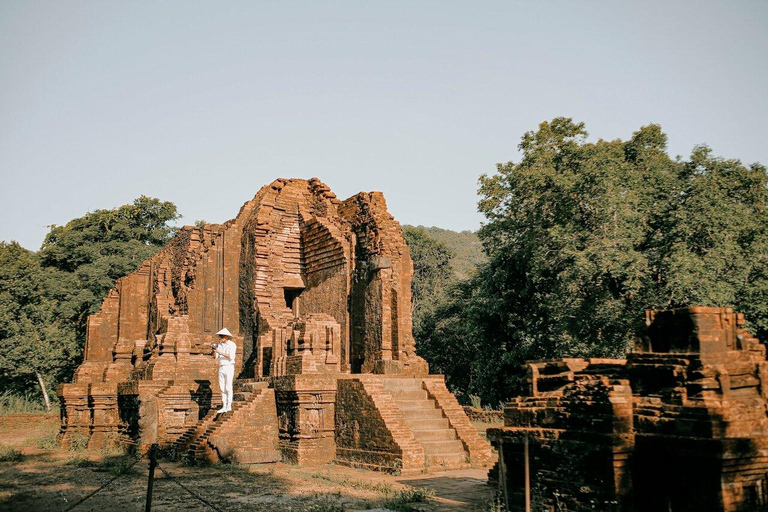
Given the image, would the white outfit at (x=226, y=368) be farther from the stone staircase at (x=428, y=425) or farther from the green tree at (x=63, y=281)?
the green tree at (x=63, y=281)

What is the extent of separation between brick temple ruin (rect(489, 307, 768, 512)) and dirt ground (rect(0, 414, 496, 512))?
1.35m

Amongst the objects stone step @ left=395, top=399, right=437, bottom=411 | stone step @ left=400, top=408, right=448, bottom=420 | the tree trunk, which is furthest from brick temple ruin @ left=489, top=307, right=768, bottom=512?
the tree trunk

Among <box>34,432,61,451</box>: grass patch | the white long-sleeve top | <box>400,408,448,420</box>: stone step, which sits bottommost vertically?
<box>34,432,61,451</box>: grass patch

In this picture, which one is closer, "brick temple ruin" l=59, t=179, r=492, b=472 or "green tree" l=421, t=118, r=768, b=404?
"brick temple ruin" l=59, t=179, r=492, b=472

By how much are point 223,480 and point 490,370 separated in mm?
14736

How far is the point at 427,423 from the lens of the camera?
14586 mm

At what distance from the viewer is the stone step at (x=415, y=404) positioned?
1490 centimetres

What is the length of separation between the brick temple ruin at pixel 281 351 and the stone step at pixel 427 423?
41mm

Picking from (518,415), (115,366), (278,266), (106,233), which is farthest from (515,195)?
(106,233)

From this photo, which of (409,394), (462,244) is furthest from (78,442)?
(462,244)

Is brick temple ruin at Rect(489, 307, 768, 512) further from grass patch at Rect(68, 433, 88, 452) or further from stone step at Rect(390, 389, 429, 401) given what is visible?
grass patch at Rect(68, 433, 88, 452)

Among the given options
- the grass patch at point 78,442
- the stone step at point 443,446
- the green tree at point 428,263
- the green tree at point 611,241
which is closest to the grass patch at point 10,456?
the grass patch at point 78,442

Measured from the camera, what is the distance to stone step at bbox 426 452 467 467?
44.0ft

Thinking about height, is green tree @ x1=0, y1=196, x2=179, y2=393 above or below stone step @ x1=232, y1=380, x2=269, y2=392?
above
